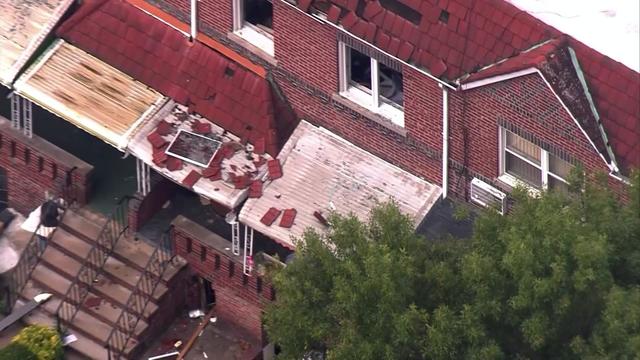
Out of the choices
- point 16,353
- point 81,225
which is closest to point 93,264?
point 81,225

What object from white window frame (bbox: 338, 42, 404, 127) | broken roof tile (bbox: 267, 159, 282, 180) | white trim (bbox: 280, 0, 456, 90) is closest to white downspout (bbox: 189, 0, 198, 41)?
white trim (bbox: 280, 0, 456, 90)

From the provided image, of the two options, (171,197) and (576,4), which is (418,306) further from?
(171,197)

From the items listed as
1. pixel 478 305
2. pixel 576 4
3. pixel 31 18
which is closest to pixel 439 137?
pixel 576 4

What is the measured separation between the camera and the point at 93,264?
39.3m

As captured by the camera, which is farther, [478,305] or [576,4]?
[576,4]

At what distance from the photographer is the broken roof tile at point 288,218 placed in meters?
37.1

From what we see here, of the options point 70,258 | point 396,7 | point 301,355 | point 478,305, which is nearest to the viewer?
point 478,305

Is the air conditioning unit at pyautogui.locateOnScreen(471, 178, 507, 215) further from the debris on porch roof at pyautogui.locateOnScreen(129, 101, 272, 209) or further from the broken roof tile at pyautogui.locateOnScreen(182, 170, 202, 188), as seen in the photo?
the broken roof tile at pyautogui.locateOnScreen(182, 170, 202, 188)

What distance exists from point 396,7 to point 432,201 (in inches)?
139

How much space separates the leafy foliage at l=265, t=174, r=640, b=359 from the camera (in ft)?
101

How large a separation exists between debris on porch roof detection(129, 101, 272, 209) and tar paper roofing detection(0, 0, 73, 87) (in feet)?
9.51

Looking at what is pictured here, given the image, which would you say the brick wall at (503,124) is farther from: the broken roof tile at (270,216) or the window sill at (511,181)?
the broken roof tile at (270,216)

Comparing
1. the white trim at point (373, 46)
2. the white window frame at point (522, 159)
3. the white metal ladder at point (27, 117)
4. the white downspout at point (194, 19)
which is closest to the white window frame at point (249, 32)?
the white downspout at point (194, 19)

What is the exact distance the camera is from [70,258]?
39.5 metres
